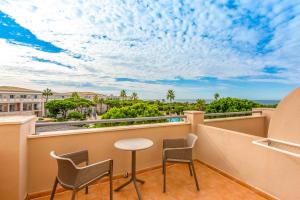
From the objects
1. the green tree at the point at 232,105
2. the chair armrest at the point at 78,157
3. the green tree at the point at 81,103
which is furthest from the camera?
the green tree at the point at 81,103

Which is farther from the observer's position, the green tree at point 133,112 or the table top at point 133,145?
the green tree at point 133,112

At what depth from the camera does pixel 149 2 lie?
5203 mm

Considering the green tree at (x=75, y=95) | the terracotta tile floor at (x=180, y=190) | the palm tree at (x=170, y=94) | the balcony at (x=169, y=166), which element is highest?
the palm tree at (x=170, y=94)

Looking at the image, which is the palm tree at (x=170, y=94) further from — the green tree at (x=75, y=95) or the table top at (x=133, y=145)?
the table top at (x=133, y=145)

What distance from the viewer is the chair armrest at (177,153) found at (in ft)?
7.46

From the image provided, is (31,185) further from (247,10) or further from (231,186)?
(247,10)

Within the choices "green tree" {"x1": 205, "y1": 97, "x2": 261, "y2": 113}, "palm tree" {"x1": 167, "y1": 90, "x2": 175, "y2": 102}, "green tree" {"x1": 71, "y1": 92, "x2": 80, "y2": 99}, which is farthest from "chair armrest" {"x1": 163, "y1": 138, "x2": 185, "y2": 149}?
"palm tree" {"x1": 167, "y1": 90, "x2": 175, "y2": 102}

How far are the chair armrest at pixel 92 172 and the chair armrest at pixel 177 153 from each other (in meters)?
0.87

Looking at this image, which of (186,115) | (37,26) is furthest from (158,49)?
(186,115)

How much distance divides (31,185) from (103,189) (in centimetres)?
99

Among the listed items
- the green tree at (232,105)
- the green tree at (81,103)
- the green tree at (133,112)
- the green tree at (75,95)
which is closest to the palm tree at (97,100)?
the green tree at (81,103)

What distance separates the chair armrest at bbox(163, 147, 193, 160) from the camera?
7.46ft

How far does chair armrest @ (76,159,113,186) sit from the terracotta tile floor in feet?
1.91

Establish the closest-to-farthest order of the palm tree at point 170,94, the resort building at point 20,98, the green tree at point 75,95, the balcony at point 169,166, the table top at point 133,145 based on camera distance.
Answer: the balcony at point 169,166 → the table top at point 133,145 → the resort building at point 20,98 → the green tree at point 75,95 → the palm tree at point 170,94
